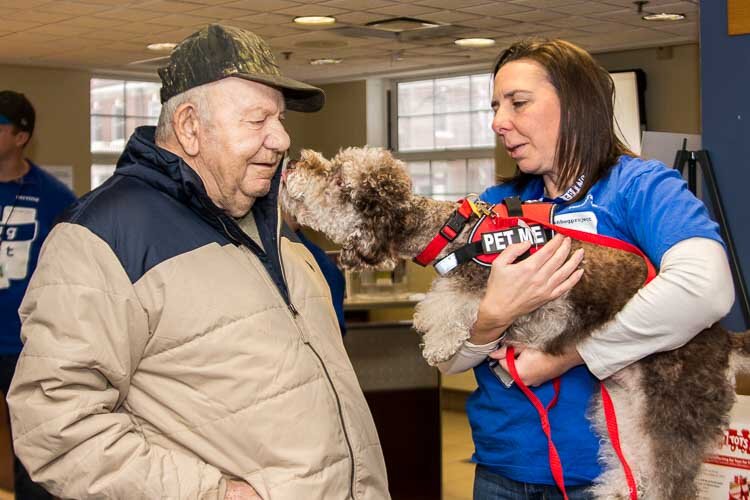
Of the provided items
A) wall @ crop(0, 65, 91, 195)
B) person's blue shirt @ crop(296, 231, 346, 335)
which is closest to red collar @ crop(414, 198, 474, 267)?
person's blue shirt @ crop(296, 231, 346, 335)

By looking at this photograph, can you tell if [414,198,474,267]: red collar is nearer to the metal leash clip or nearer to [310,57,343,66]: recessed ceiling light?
the metal leash clip

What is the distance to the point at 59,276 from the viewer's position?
154cm

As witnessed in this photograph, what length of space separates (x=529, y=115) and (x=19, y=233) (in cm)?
285

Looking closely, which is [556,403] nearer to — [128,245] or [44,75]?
[128,245]

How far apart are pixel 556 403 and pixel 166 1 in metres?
7.42


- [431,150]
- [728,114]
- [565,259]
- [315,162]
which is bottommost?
[565,259]

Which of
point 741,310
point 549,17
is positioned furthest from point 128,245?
point 549,17

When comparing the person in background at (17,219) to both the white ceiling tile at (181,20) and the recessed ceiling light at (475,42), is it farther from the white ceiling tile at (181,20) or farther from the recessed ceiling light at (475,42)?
the recessed ceiling light at (475,42)

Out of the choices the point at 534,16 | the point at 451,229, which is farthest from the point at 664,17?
the point at 451,229

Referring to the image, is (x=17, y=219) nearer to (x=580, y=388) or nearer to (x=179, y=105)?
(x=179, y=105)

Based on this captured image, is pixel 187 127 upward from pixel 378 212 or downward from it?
upward

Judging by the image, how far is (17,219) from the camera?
4098mm

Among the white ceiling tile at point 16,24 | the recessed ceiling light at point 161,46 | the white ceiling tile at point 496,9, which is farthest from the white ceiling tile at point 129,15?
the white ceiling tile at point 496,9

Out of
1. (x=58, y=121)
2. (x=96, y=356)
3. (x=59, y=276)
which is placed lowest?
(x=96, y=356)
